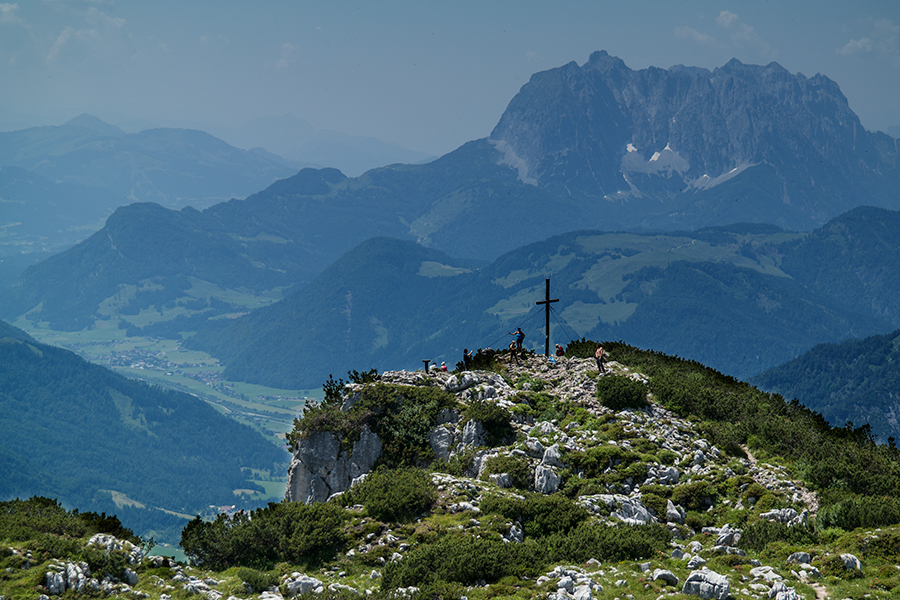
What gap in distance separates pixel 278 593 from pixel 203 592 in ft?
8.73

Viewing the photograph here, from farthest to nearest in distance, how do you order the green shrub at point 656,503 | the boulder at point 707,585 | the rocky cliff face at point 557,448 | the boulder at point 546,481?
the boulder at point 546,481, the rocky cliff face at point 557,448, the green shrub at point 656,503, the boulder at point 707,585

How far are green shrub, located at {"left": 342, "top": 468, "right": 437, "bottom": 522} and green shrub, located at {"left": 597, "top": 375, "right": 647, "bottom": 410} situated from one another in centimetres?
1386

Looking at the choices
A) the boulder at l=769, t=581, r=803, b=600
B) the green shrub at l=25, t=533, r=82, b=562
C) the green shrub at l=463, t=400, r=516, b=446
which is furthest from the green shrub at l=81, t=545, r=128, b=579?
the boulder at l=769, t=581, r=803, b=600

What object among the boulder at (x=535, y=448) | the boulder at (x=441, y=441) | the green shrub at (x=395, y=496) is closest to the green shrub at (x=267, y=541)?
the green shrub at (x=395, y=496)

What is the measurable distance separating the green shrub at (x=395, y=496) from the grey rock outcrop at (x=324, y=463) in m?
9.59

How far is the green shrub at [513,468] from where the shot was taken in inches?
1425

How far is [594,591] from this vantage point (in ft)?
73.3

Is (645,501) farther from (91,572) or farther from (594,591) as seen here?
(91,572)

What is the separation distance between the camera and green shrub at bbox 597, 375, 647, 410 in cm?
4244

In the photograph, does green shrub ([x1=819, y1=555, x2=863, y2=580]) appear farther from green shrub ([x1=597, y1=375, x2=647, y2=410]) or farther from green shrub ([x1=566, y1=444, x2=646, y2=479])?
green shrub ([x1=597, y1=375, x2=647, y2=410])

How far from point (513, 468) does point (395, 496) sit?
24.6 ft

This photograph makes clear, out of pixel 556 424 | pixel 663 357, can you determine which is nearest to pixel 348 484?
pixel 556 424

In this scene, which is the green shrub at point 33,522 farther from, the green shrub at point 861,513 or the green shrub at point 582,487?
the green shrub at point 861,513

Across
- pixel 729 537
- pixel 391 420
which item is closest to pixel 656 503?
pixel 729 537
